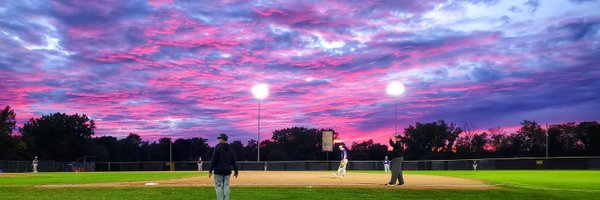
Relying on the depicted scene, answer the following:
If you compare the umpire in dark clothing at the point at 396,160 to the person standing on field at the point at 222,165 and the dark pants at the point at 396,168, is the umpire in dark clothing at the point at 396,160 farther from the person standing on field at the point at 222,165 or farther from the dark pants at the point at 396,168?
the person standing on field at the point at 222,165

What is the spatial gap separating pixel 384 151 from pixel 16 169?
82.4m

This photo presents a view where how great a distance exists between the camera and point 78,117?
438 ft

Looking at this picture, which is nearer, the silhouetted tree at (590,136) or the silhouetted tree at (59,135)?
the silhouetted tree at (590,136)

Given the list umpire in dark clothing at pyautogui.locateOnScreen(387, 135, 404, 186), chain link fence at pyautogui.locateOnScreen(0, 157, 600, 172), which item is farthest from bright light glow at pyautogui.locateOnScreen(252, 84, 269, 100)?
umpire in dark clothing at pyautogui.locateOnScreen(387, 135, 404, 186)

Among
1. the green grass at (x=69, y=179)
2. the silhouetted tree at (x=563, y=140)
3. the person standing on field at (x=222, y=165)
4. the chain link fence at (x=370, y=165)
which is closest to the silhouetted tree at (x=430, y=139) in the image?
the silhouetted tree at (x=563, y=140)

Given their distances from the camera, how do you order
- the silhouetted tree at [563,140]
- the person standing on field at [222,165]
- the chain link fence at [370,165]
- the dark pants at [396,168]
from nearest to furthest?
the person standing on field at [222,165] → the dark pants at [396,168] → the chain link fence at [370,165] → the silhouetted tree at [563,140]

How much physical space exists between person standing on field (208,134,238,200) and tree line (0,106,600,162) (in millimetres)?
86605

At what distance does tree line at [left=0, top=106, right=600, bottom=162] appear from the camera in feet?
347

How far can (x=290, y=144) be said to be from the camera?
147 meters

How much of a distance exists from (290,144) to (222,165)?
133331mm

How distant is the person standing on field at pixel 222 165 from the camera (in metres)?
13.8

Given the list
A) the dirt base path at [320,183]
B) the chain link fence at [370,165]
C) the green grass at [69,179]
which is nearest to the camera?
the dirt base path at [320,183]

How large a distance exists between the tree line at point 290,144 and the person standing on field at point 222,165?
86.6m

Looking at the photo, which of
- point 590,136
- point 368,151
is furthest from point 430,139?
point 590,136
